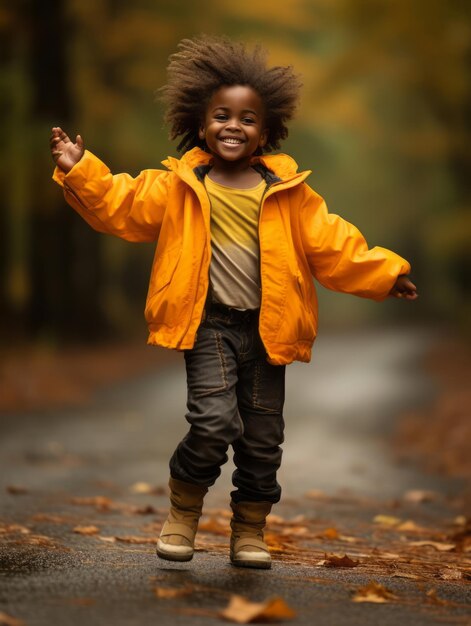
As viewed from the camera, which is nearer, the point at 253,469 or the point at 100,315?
the point at 253,469

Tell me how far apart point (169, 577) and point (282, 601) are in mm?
706

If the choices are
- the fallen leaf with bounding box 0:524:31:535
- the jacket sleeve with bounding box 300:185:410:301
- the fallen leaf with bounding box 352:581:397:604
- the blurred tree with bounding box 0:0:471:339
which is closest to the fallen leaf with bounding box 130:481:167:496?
the fallen leaf with bounding box 0:524:31:535

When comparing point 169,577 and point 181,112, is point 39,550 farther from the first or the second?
point 181,112

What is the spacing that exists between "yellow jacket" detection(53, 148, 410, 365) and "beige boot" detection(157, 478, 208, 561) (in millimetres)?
641

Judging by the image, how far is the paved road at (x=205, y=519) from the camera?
3.89 metres

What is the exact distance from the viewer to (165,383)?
16.4 m

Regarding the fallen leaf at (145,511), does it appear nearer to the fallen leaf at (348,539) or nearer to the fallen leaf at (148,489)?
the fallen leaf at (148,489)

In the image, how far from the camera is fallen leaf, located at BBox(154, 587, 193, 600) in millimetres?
3900

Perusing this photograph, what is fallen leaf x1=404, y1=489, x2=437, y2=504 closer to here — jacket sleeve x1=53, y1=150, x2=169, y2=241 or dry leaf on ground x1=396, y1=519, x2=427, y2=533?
dry leaf on ground x1=396, y1=519, x2=427, y2=533

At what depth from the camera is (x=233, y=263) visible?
4.84 metres

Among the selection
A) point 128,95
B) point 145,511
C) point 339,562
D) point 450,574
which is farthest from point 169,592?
point 128,95

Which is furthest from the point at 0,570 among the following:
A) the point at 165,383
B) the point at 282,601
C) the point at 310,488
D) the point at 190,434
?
the point at 165,383

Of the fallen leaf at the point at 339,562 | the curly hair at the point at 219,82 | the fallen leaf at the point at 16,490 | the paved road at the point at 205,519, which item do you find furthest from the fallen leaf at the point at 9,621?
the fallen leaf at the point at 16,490

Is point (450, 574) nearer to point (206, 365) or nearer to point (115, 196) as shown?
point (206, 365)
